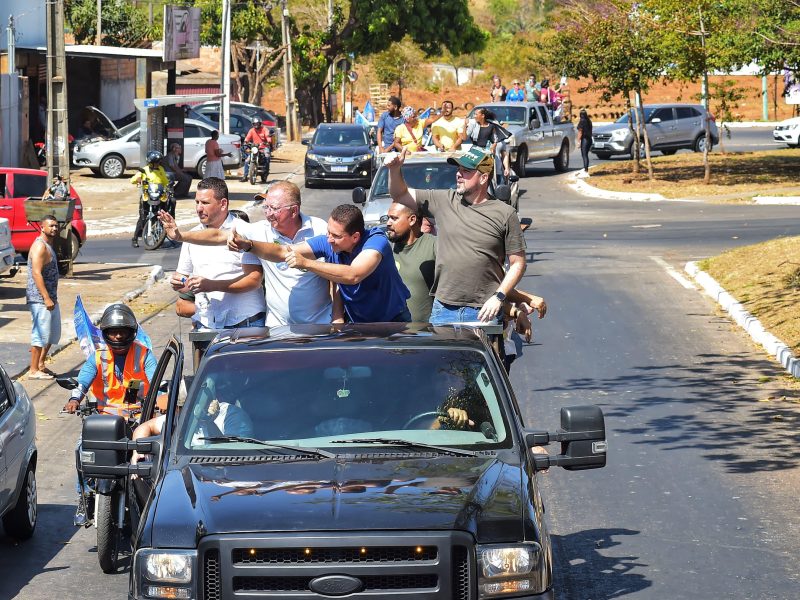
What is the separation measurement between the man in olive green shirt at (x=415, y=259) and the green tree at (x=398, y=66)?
7104 cm

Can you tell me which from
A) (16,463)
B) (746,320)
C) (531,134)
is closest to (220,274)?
(16,463)

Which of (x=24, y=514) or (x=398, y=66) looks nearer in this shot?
(x=24, y=514)

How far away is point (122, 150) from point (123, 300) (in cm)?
2018

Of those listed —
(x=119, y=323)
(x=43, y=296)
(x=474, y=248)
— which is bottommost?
(x=43, y=296)

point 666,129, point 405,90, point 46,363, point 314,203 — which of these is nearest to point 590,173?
point 666,129

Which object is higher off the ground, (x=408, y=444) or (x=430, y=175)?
(x=430, y=175)

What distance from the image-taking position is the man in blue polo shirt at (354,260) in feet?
24.9

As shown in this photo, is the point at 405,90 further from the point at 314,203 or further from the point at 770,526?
the point at 770,526

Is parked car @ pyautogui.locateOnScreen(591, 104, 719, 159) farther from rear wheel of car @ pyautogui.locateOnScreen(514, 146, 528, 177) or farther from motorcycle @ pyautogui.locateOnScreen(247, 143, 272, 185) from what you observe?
motorcycle @ pyautogui.locateOnScreen(247, 143, 272, 185)

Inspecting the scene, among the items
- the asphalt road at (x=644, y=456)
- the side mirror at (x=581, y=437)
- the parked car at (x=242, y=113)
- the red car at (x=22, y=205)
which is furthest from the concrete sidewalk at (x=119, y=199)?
the side mirror at (x=581, y=437)

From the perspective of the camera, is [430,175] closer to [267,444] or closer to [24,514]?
[24,514]

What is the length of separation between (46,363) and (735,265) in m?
10.2

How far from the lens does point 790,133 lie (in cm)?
4772

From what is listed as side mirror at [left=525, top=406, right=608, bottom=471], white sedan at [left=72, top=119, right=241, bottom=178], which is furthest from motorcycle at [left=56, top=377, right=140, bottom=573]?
white sedan at [left=72, top=119, right=241, bottom=178]
